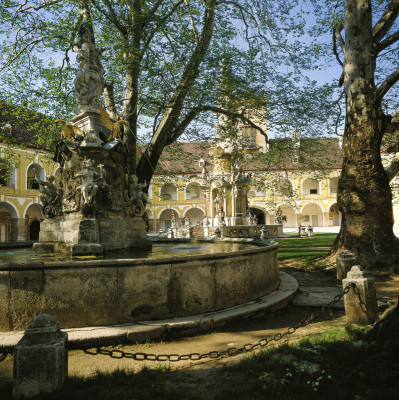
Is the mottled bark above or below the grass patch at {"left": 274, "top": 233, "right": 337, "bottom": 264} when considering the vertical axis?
above

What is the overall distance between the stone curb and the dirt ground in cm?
10

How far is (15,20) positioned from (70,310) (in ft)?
37.1

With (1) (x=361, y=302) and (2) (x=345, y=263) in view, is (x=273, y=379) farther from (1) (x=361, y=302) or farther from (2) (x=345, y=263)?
(2) (x=345, y=263)

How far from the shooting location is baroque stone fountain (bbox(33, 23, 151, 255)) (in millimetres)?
5969

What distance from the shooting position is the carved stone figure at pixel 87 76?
7.14 meters

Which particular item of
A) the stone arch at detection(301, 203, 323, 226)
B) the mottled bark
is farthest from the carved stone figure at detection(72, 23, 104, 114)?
the stone arch at detection(301, 203, 323, 226)

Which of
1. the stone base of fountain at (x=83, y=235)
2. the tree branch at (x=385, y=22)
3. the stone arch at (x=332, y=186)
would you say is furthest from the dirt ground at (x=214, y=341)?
the stone arch at (x=332, y=186)

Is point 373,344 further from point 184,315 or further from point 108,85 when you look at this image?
point 108,85

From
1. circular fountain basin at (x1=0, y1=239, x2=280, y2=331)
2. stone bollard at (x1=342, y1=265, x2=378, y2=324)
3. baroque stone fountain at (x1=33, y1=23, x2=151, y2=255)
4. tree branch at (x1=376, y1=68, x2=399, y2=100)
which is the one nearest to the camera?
circular fountain basin at (x1=0, y1=239, x2=280, y2=331)

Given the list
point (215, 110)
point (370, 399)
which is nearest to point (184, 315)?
point (370, 399)

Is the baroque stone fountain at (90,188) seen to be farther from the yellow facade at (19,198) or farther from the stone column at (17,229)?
the stone column at (17,229)

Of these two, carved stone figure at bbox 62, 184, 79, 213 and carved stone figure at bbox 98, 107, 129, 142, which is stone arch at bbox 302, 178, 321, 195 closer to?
carved stone figure at bbox 98, 107, 129, 142

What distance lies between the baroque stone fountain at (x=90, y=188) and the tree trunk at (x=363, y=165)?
5.34 meters

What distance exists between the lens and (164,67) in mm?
11750
